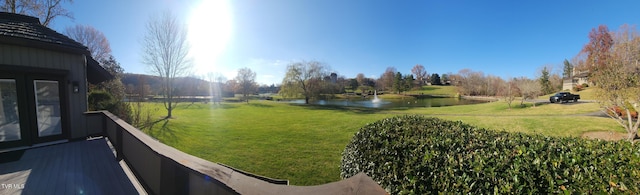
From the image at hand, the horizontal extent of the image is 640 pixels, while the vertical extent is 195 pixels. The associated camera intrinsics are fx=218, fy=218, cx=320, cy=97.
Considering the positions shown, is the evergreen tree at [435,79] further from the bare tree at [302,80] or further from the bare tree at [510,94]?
the bare tree at [302,80]

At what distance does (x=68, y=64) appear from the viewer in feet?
20.3

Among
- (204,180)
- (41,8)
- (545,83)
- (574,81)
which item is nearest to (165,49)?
(41,8)

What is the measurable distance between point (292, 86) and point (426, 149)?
3173 centimetres

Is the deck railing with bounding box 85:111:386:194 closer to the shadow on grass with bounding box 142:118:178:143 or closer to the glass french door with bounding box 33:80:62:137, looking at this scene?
the glass french door with bounding box 33:80:62:137

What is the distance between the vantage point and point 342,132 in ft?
34.7

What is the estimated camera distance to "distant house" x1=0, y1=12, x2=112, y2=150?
16.9 feet

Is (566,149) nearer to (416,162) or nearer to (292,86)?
(416,162)

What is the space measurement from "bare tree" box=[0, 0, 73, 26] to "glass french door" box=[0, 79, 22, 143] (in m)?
11.6

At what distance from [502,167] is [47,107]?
979 centimetres

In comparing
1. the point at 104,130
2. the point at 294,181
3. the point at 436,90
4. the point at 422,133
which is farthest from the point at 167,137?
the point at 436,90

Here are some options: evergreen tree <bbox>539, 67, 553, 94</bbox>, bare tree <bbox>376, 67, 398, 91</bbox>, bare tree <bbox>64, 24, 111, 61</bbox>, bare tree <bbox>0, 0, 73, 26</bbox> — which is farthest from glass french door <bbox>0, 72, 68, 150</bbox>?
bare tree <bbox>376, 67, 398, 91</bbox>

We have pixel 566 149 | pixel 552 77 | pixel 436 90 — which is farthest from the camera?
pixel 436 90

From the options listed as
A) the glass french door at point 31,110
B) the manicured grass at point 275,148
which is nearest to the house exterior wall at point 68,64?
the glass french door at point 31,110

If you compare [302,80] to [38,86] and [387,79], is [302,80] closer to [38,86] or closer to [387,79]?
[38,86]
